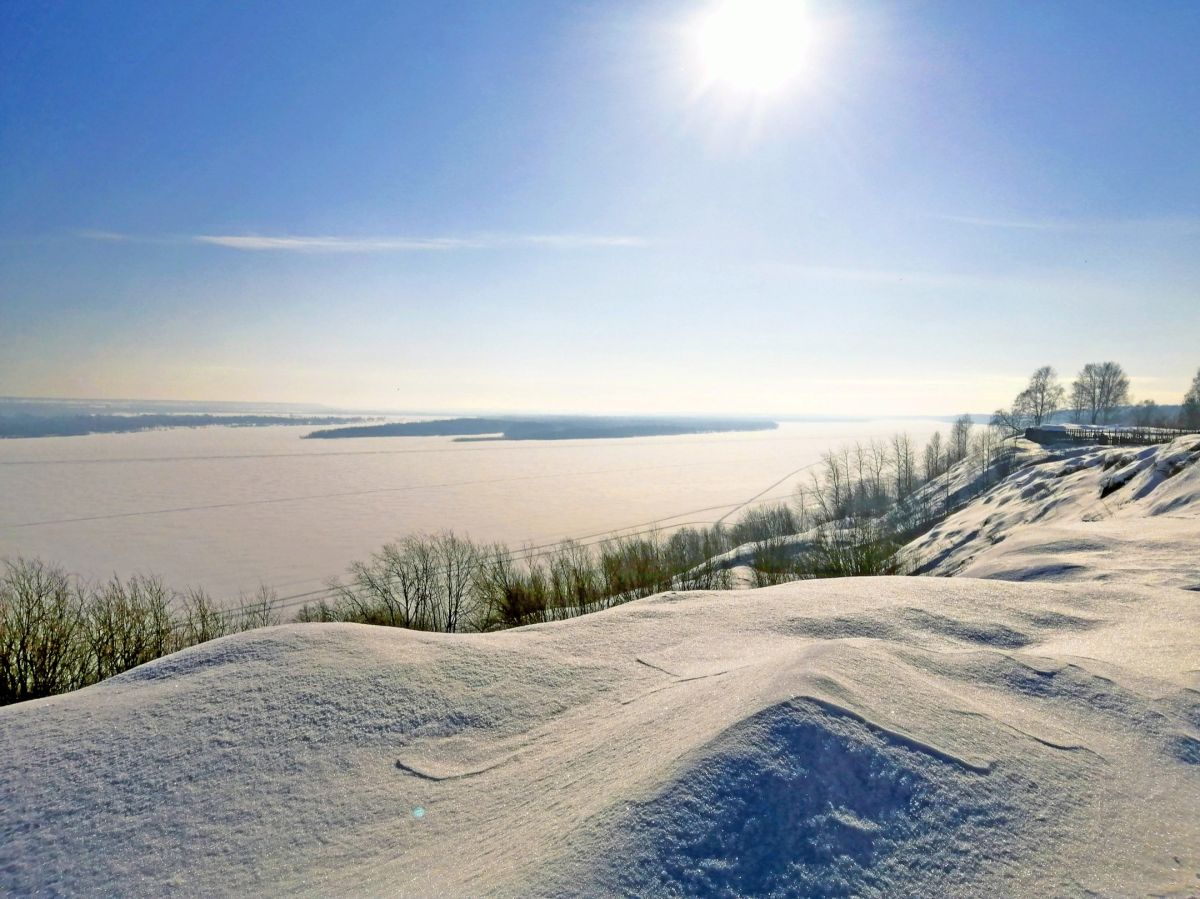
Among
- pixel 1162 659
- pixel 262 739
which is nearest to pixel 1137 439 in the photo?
pixel 1162 659

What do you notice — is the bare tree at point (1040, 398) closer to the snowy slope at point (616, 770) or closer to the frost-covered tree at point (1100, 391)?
the frost-covered tree at point (1100, 391)

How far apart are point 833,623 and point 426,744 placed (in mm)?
4218

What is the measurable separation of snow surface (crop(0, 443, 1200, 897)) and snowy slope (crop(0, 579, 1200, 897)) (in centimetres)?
2

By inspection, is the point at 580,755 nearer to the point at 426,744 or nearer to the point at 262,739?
the point at 426,744

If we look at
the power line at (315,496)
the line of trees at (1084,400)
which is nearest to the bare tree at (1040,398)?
the line of trees at (1084,400)

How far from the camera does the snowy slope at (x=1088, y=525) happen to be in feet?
30.1

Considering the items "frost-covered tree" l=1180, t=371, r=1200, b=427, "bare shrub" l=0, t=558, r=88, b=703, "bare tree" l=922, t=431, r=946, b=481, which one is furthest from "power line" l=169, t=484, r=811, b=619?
"frost-covered tree" l=1180, t=371, r=1200, b=427

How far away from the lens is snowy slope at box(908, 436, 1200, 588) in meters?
9.17

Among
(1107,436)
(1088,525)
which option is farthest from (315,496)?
(1107,436)

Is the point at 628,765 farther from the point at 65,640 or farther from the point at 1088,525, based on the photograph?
the point at 65,640

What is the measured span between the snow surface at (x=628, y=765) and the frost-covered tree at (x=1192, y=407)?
74176 mm

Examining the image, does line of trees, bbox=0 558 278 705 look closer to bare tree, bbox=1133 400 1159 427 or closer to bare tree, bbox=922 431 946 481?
bare tree, bbox=922 431 946 481

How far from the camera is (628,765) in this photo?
3.27 metres

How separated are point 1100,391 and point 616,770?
307 ft
